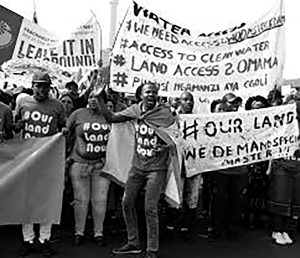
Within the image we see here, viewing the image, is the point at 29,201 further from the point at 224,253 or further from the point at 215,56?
the point at 215,56

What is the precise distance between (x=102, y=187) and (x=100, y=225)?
43 centimetres

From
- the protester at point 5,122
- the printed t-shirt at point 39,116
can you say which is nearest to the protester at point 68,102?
the printed t-shirt at point 39,116

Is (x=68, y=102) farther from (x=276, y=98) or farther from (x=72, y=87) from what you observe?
(x=276, y=98)

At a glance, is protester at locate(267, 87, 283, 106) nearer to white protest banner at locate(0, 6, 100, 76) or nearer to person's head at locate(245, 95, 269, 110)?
person's head at locate(245, 95, 269, 110)

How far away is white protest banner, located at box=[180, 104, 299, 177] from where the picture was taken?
6605 millimetres

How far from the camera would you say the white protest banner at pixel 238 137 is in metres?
6.61

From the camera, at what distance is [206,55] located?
21.4ft

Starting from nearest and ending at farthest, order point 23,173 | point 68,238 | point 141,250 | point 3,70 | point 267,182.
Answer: point 23,173 → point 141,250 → point 68,238 → point 267,182 → point 3,70

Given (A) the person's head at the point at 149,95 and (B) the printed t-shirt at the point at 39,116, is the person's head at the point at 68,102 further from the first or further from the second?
(A) the person's head at the point at 149,95

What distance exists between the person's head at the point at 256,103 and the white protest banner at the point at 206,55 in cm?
27

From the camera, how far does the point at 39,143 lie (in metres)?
5.76

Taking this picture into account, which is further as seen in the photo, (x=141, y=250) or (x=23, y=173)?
(x=141, y=250)

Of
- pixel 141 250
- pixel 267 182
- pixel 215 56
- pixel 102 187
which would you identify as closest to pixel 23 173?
pixel 102 187

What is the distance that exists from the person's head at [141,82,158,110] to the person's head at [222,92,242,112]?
1327 millimetres
